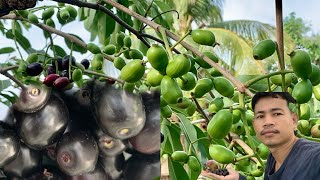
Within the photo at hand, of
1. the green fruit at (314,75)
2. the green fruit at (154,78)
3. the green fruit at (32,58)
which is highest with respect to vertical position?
the green fruit at (314,75)

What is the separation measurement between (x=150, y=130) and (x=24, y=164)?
0.26 meters

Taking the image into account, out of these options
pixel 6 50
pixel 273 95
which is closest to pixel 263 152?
pixel 273 95

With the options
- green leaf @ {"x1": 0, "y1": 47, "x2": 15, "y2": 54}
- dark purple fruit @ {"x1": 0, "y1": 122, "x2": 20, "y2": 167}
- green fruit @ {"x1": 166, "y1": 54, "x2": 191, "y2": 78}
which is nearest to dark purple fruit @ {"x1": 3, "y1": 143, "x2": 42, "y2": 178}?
dark purple fruit @ {"x1": 0, "y1": 122, "x2": 20, "y2": 167}

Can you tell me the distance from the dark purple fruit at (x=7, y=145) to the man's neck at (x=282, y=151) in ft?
1.72

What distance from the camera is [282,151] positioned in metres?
1.33

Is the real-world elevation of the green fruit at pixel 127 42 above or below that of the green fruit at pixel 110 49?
above

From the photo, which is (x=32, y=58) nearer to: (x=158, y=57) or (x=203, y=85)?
(x=203, y=85)

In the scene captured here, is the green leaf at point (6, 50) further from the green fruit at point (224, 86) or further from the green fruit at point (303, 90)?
the green fruit at point (303, 90)

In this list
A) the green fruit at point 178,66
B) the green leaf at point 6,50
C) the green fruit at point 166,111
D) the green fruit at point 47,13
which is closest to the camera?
the green fruit at point 178,66

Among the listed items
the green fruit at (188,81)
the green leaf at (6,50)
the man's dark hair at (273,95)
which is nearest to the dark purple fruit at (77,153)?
the green fruit at (188,81)

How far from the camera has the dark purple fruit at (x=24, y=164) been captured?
124 centimetres

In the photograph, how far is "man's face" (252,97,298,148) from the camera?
1262mm

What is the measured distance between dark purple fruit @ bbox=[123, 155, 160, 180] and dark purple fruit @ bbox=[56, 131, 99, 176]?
74 millimetres

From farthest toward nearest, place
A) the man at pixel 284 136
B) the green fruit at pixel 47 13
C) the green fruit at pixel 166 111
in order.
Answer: the green fruit at pixel 47 13
the green fruit at pixel 166 111
the man at pixel 284 136
